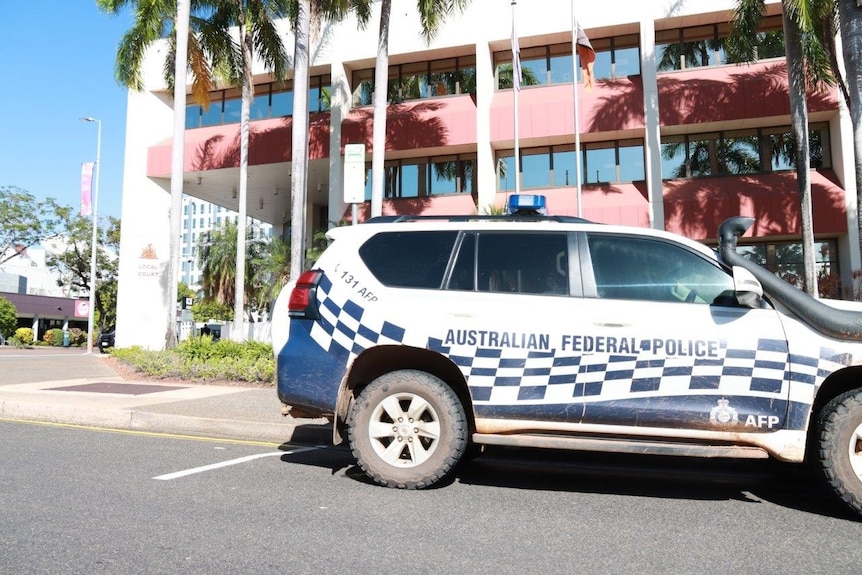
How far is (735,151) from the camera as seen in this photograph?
20.2 m

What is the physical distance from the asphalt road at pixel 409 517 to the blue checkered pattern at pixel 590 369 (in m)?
0.80

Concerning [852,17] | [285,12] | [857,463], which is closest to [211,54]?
[285,12]

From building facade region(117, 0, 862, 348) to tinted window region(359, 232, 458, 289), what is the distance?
1527 centimetres

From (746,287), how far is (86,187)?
32.6 metres

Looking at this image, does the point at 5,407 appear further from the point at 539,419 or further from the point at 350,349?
the point at 539,419

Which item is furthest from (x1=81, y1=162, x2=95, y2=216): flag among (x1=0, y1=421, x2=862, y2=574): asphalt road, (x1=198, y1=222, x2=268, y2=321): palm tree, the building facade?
(x1=0, y1=421, x2=862, y2=574): asphalt road

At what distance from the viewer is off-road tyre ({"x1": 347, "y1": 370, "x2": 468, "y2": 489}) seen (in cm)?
451

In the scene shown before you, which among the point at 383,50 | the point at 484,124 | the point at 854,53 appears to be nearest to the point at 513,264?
the point at 854,53

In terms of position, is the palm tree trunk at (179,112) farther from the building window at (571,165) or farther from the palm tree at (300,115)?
the building window at (571,165)

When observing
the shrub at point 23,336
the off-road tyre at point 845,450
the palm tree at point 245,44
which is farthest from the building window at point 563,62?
the shrub at point 23,336

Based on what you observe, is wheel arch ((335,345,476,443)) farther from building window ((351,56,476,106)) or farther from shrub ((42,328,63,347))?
shrub ((42,328,63,347))

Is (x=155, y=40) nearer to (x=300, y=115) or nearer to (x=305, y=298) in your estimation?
(x=300, y=115)

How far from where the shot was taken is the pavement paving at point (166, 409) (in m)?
6.87

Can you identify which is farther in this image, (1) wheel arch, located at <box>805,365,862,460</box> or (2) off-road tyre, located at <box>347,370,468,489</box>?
(2) off-road tyre, located at <box>347,370,468,489</box>
